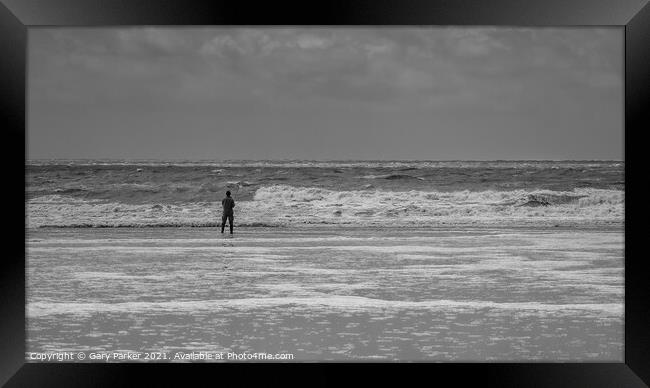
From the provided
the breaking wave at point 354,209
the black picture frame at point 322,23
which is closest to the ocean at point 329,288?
the breaking wave at point 354,209

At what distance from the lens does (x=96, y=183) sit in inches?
1492

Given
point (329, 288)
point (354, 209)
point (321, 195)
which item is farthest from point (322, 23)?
point (321, 195)

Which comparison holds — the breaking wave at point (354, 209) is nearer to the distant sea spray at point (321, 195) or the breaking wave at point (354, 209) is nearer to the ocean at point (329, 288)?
the distant sea spray at point (321, 195)

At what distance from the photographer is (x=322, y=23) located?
4.84m

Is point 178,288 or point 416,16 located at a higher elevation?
point 416,16

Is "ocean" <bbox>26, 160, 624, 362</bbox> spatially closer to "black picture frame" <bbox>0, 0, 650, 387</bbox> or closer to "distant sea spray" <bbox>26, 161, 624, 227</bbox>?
"distant sea spray" <bbox>26, 161, 624, 227</bbox>

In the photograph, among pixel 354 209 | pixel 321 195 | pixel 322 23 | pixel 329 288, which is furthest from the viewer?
pixel 321 195

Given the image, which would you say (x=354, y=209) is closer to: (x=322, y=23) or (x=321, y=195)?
(x=321, y=195)

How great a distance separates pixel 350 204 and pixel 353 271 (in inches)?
771

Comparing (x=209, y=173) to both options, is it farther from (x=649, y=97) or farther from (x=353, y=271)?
(x=649, y=97)

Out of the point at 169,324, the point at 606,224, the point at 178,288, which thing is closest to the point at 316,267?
the point at 178,288

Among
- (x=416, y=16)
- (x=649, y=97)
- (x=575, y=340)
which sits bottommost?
(x=575, y=340)

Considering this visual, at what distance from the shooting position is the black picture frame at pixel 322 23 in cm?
457

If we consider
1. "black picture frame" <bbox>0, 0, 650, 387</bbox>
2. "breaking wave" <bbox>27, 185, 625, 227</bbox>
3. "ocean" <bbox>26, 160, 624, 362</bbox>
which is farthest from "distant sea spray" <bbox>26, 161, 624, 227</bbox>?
"black picture frame" <bbox>0, 0, 650, 387</bbox>
